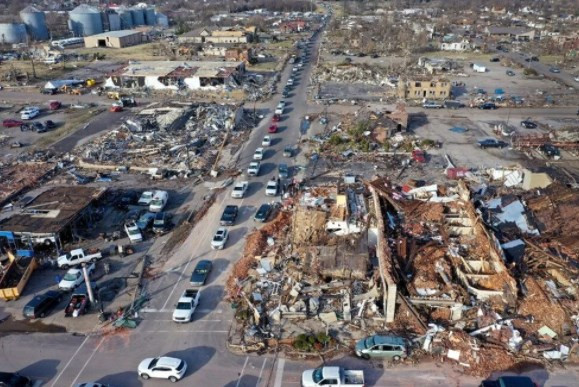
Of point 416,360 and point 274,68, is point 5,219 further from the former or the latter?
point 274,68

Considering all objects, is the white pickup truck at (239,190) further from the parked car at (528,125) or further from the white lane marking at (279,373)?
the parked car at (528,125)

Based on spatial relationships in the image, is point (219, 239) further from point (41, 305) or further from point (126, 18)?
point (126, 18)

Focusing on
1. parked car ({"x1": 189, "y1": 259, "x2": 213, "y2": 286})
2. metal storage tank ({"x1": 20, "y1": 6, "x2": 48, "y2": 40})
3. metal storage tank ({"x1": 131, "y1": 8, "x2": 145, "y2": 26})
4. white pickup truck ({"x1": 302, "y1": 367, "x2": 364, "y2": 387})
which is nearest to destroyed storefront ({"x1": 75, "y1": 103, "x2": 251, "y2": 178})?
parked car ({"x1": 189, "y1": 259, "x2": 213, "y2": 286})

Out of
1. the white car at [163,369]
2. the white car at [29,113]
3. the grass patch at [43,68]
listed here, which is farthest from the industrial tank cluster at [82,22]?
the white car at [163,369]

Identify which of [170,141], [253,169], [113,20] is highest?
[113,20]

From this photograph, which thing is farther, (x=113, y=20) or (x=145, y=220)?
(x=113, y=20)

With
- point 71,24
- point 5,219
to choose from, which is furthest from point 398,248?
point 71,24

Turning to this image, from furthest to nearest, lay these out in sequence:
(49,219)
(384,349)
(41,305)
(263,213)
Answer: (263,213) < (49,219) < (41,305) < (384,349)

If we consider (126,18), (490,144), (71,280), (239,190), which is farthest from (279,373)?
(126,18)
